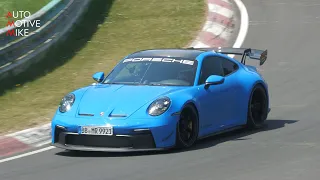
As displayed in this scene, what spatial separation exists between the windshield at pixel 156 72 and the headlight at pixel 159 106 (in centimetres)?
71

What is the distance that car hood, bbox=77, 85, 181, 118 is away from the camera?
1002cm

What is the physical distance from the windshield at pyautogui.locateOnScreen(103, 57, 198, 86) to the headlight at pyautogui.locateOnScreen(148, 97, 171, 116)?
2.33 feet

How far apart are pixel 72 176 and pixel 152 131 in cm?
145

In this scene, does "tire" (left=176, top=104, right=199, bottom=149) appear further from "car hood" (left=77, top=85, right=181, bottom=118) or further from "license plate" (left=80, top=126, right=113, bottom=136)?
"license plate" (left=80, top=126, right=113, bottom=136)

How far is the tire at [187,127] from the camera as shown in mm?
10148

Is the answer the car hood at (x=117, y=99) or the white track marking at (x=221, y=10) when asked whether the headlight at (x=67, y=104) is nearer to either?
the car hood at (x=117, y=99)

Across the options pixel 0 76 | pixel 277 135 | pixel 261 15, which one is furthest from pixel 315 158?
pixel 261 15

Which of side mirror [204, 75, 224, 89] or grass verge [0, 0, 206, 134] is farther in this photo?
grass verge [0, 0, 206, 134]

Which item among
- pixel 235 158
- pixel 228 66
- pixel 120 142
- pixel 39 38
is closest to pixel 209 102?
pixel 228 66

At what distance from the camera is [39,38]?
17172mm

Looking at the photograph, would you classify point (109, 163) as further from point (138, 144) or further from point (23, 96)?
point (23, 96)
